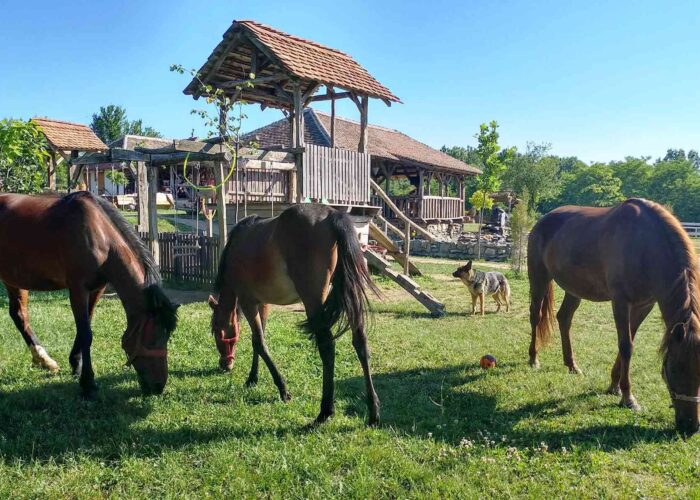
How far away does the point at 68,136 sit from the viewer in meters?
17.1

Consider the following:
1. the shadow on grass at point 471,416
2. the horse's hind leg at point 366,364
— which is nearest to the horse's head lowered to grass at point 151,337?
the horse's hind leg at point 366,364

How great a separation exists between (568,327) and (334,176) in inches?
272

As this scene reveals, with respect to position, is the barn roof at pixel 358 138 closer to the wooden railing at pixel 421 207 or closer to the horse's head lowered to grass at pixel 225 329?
the wooden railing at pixel 421 207

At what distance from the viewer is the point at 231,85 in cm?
1178

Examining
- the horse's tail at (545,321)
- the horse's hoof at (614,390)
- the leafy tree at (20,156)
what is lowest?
the horse's hoof at (614,390)

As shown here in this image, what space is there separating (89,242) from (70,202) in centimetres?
61

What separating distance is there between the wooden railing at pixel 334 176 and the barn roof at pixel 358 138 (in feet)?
17.1

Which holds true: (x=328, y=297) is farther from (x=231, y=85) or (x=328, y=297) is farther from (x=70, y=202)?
(x=231, y=85)

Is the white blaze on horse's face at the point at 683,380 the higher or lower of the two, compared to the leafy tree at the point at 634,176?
lower

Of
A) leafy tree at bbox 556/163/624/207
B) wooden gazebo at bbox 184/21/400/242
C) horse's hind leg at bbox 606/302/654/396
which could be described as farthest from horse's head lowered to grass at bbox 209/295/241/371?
leafy tree at bbox 556/163/624/207

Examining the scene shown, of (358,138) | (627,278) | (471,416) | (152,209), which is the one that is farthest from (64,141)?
(627,278)

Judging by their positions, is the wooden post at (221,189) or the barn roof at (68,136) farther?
the barn roof at (68,136)

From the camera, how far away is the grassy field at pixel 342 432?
3.23 meters

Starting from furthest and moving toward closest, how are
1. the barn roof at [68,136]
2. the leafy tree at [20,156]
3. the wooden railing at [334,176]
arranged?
the barn roof at [68,136], the wooden railing at [334,176], the leafy tree at [20,156]
